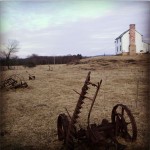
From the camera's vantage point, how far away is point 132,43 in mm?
44250

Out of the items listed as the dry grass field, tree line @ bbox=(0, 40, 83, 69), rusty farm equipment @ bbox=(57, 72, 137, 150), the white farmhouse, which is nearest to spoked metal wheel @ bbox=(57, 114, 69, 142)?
rusty farm equipment @ bbox=(57, 72, 137, 150)

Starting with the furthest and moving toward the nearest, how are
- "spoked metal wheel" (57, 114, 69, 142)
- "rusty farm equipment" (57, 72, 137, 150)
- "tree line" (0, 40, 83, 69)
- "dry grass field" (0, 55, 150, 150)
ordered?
1. "tree line" (0, 40, 83, 69)
2. "dry grass field" (0, 55, 150, 150)
3. "spoked metal wheel" (57, 114, 69, 142)
4. "rusty farm equipment" (57, 72, 137, 150)

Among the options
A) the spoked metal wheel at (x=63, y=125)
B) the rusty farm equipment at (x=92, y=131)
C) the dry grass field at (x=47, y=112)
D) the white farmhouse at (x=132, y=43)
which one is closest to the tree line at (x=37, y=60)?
the white farmhouse at (x=132, y=43)

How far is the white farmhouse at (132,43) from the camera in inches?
1694

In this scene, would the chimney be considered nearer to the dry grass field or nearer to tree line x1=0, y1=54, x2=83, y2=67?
tree line x1=0, y1=54, x2=83, y2=67

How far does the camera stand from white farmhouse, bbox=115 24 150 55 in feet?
141

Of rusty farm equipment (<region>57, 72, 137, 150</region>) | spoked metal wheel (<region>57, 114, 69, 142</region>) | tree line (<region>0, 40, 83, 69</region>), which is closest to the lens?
rusty farm equipment (<region>57, 72, 137, 150</region>)

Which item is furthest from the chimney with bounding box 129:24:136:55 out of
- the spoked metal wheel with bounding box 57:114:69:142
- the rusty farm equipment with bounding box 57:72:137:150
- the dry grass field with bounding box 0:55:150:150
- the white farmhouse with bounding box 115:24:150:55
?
the spoked metal wheel with bounding box 57:114:69:142

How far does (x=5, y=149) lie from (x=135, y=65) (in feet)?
81.3

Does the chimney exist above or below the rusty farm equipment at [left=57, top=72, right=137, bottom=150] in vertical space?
above

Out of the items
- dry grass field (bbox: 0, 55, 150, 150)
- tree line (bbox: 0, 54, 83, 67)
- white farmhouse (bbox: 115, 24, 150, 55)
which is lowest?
dry grass field (bbox: 0, 55, 150, 150)

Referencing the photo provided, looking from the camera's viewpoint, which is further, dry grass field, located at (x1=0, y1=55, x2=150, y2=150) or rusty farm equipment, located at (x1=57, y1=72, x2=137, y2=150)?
dry grass field, located at (x1=0, y1=55, x2=150, y2=150)

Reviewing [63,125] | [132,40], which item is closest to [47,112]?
[63,125]

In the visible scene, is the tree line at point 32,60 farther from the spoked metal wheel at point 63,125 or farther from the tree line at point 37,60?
the spoked metal wheel at point 63,125
